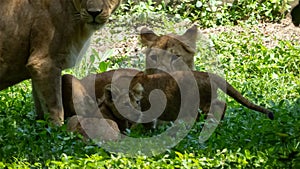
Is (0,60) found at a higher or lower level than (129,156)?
higher

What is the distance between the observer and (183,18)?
12.8 metres

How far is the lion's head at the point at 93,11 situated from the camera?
7.78 metres

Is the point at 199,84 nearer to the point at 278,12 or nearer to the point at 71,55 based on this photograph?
the point at 71,55

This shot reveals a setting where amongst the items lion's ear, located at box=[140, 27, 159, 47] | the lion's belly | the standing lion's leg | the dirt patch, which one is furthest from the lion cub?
the dirt patch

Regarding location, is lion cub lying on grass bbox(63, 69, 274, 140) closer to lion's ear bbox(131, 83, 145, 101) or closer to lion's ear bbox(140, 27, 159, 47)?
lion's ear bbox(131, 83, 145, 101)

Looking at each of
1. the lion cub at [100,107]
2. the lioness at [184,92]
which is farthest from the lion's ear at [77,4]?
the lioness at [184,92]

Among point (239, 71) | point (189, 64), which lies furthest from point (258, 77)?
point (189, 64)

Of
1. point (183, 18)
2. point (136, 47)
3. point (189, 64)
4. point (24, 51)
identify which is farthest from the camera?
point (183, 18)

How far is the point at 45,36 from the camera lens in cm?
775

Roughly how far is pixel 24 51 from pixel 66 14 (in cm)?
49

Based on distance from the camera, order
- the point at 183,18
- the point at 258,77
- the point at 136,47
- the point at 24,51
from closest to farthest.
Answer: the point at 24,51 → the point at 258,77 → the point at 136,47 → the point at 183,18

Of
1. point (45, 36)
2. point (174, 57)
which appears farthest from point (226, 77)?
point (45, 36)

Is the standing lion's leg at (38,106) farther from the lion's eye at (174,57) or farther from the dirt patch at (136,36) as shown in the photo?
the dirt patch at (136,36)

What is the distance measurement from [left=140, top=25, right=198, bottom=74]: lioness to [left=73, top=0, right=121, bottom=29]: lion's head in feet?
3.39
